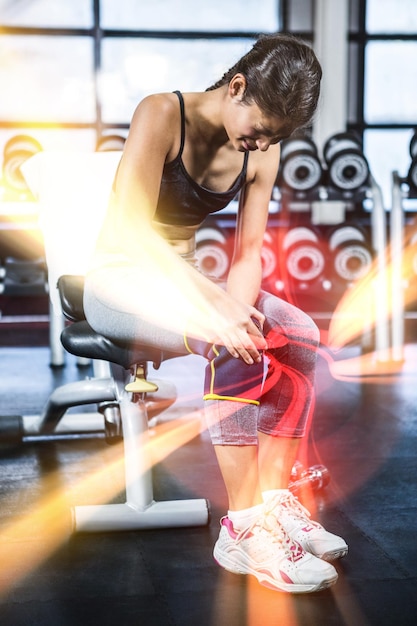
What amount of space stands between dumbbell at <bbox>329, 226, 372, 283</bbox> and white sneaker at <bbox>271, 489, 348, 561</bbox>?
9.22ft

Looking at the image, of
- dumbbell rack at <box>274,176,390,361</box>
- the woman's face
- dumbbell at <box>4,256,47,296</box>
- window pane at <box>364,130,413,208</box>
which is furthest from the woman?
window pane at <box>364,130,413,208</box>

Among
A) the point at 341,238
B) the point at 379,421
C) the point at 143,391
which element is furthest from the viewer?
the point at 341,238

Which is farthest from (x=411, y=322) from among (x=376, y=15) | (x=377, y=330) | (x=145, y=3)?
(x=145, y=3)

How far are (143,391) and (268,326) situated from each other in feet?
1.04

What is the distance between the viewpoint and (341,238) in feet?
13.6

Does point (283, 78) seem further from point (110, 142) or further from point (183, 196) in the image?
point (110, 142)

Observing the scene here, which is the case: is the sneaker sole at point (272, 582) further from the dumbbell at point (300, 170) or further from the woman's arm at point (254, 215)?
the dumbbell at point (300, 170)

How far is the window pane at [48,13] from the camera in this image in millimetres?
5102

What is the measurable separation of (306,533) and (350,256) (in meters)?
2.87

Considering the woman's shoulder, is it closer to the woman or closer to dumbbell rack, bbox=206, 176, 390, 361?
the woman

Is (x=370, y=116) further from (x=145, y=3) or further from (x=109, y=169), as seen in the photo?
(x=109, y=169)

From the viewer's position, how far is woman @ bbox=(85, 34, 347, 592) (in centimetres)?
128

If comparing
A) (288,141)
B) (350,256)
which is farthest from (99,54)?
(350,256)

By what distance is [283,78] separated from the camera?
1245 millimetres
